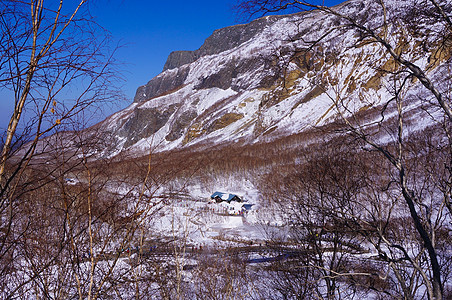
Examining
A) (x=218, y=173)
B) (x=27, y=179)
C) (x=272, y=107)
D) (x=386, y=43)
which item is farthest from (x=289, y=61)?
(x=272, y=107)

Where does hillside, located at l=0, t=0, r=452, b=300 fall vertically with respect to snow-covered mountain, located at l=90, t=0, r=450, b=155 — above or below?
below

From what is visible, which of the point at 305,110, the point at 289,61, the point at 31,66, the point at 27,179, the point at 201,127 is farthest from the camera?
the point at 201,127

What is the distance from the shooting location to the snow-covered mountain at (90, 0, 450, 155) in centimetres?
369

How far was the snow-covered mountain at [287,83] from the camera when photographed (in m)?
3.69

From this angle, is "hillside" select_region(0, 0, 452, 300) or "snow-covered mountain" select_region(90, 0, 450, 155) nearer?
"hillside" select_region(0, 0, 452, 300)

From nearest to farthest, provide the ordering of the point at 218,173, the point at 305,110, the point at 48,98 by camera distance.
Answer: the point at 48,98
the point at 218,173
the point at 305,110

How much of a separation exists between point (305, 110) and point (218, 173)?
158 ft

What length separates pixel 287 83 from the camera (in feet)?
12.3

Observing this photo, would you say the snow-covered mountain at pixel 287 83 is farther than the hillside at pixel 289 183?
Yes

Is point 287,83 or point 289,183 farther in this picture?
point 289,183

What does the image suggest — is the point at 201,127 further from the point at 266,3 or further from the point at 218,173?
the point at 266,3

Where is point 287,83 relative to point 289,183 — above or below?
above

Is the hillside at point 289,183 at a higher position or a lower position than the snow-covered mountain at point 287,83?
lower

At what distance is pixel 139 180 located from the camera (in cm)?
331
